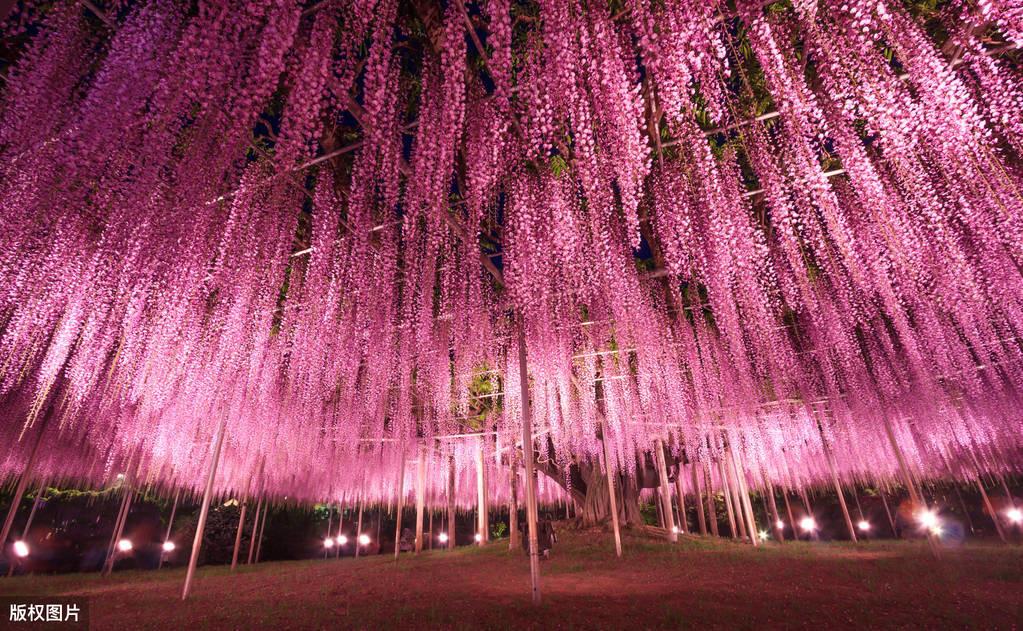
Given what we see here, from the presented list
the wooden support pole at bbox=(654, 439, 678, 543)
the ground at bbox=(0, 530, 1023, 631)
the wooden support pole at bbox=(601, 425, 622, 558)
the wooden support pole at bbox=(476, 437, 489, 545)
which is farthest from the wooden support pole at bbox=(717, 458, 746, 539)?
the wooden support pole at bbox=(476, 437, 489, 545)

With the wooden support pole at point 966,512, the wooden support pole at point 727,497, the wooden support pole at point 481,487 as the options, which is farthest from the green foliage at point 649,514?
the wooden support pole at point 966,512

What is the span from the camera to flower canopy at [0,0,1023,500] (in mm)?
3617

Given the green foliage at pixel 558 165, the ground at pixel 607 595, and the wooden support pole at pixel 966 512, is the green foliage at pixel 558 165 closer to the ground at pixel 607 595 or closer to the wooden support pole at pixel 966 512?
the ground at pixel 607 595

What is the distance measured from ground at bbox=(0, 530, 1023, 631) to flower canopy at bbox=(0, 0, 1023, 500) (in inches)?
120

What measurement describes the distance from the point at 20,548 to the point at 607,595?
1678cm

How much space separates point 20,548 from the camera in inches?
490

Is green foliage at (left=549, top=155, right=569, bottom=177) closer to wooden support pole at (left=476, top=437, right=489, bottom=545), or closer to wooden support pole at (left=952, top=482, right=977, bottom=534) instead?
wooden support pole at (left=476, top=437, right=489, bottom=545)

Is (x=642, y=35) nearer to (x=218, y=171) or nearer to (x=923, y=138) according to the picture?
(x=923, y=138)

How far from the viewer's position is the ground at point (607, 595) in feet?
14.7

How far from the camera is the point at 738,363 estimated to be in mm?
8914

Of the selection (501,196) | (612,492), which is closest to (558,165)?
(501,196)

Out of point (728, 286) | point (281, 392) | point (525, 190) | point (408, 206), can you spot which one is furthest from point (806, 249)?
point (281, 392)

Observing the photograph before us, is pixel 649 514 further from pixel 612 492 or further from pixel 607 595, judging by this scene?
pixel 607 595

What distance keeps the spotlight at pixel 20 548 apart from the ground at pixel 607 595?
4934mm
